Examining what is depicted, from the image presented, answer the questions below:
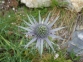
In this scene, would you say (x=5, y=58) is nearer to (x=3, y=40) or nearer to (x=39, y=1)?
(x=3, y=40)

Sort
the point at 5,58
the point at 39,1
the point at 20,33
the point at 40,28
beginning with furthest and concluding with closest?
the point at 39,1
the point at 20,33
the point at 5,58
the point at 40,28

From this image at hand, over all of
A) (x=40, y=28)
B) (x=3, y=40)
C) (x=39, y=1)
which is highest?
(x=39, y=1)

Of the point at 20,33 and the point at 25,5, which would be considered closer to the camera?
the point at 20,33

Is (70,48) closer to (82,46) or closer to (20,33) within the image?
(82,46)

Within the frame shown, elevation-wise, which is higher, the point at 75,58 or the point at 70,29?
the point at 70,29

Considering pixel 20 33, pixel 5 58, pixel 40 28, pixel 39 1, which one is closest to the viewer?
pixel 40 28

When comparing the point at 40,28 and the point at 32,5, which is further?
the point at 32,5

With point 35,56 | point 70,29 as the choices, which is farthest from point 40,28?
point 70,29

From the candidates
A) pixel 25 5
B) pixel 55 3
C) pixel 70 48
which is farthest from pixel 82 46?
pixel 25 5

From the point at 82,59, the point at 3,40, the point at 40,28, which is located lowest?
the point at 82,59
